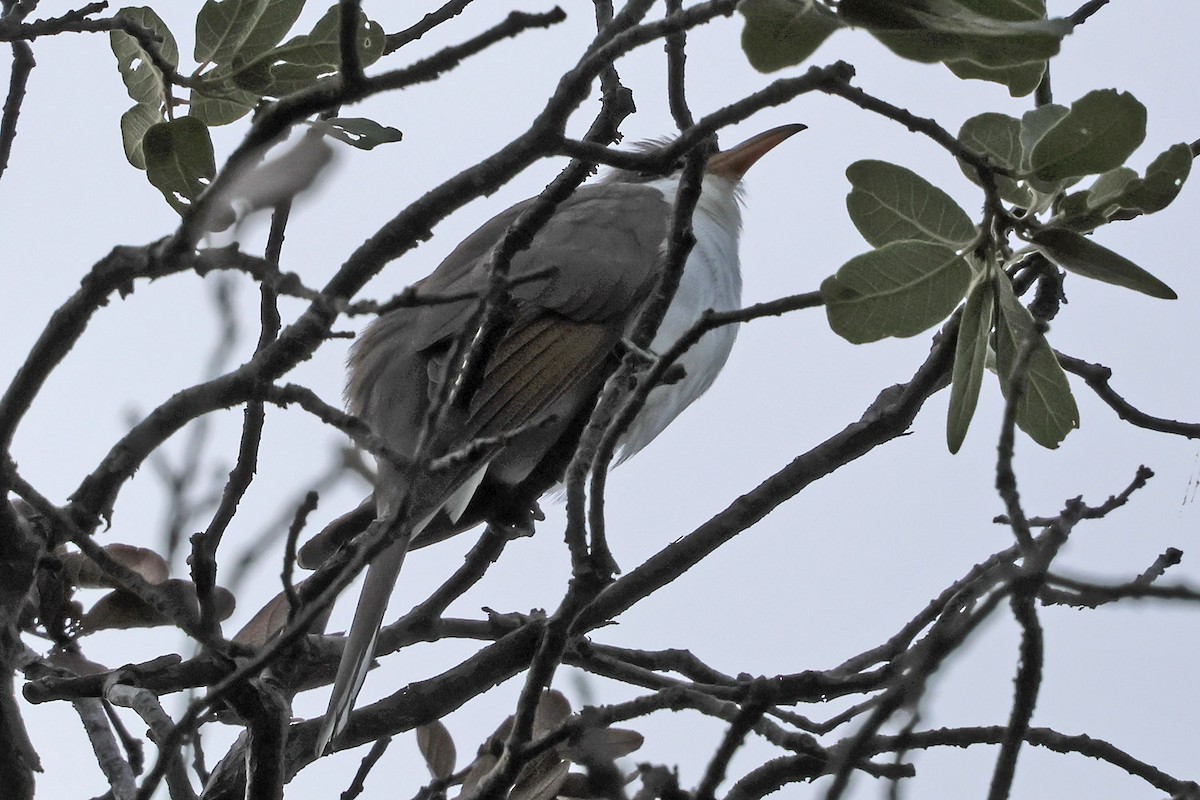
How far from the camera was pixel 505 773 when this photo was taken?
1.80 meters

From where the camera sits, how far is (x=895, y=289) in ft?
6.26

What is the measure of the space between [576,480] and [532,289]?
2.40 m

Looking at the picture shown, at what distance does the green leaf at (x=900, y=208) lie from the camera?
1898mm

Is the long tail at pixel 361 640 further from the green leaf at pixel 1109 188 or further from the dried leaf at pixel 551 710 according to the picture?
the green leaf at pixel 1109 188

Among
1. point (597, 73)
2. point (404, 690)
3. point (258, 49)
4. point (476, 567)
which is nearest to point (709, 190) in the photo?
point (476, 567)

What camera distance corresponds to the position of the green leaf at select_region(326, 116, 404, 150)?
84.8 inches

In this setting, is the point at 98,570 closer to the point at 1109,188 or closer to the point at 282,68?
the point at 282,68

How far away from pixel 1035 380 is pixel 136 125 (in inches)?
60.0

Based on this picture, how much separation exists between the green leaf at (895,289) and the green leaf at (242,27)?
0.97 m

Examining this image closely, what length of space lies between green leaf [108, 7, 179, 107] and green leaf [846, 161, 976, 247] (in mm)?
1142

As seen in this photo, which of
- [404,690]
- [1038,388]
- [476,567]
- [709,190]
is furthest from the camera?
[709,190]

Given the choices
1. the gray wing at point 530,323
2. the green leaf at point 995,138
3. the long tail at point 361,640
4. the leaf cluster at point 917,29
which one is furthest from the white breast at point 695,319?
the leaf cluster at point 917,29

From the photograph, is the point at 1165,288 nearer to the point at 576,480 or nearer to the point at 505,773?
the point at 576,480

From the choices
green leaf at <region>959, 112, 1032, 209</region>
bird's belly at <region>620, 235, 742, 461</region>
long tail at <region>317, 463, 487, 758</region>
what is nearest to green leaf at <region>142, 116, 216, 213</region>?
long tail at <region>317, 463, 487, 758</region>
